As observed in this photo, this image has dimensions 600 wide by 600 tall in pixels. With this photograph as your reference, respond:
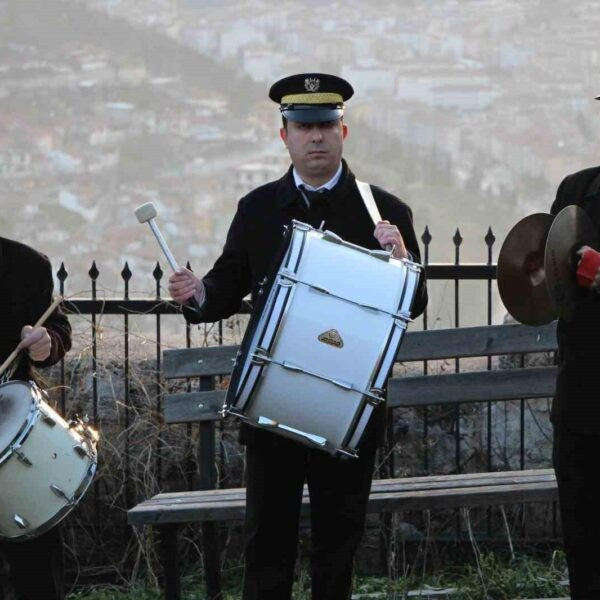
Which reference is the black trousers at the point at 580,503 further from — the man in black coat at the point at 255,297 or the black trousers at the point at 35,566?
the black trousers at the point at 35,566

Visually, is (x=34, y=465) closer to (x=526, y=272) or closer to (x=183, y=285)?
(x=183, y=285)

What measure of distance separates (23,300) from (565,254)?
168 cm

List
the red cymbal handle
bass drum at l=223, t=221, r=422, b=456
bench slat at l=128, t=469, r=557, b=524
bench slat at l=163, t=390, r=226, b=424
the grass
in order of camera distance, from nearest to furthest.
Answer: the red cymbal handle < bass drum at l=223, t=221, r=422, b=456 < bench slat at l=128, t=469, r=557, b=524 < bench slat at l=163, t=390, r=226, b=424 < the grass

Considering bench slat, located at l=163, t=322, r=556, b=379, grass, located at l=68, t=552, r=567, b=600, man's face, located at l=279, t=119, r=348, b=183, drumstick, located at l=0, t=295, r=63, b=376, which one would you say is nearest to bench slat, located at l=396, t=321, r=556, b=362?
bench slat, located at l=163, t=322, r=556, b=379

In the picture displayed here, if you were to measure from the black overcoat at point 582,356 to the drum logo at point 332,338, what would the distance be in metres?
0.64

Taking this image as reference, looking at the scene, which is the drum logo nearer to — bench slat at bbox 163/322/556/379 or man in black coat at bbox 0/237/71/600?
man in black coat at bbox 0/237/71/600

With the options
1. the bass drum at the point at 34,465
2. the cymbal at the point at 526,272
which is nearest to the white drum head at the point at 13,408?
the bass drum at the point at 34,465

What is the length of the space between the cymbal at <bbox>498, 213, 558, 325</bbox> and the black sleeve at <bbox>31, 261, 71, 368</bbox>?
4.46ft

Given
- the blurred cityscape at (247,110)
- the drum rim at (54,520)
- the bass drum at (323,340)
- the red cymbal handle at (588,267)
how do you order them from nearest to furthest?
the red cymbal handle at (588,267) < the bass drum at (323,340) < the drum rim at (54,520) < the blurred cityscape at (247,110)

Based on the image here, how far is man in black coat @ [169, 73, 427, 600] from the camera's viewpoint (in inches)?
155

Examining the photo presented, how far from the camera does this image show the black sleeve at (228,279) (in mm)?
4043

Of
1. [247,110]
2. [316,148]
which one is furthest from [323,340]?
[247,110]

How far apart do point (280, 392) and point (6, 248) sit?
1.05 m

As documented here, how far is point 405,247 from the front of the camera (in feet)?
13.0
